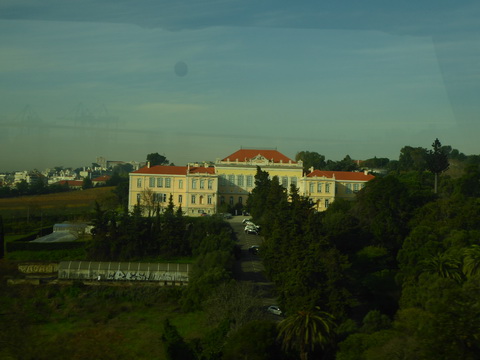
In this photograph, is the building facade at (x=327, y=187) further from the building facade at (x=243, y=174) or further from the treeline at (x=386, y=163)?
the treeline at (x=386, y=163)

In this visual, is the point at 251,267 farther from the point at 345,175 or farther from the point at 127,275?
the point at 345,175

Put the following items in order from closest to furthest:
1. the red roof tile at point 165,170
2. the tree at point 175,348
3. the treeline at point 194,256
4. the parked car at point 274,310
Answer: the tree at point 175,348 → the treeline at point 194,256 → the parked car at point 274,310 → the red roof tile at point 165,170

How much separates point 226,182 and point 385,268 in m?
22.8

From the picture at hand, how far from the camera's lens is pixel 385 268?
25.8 metres

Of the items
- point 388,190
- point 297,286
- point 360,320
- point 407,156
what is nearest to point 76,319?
point 297,286

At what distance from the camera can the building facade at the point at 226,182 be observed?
44.7 m

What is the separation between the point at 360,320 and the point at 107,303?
9.85 metres

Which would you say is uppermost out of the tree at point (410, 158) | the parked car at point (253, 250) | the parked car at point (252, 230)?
the tree at point (410, 158)

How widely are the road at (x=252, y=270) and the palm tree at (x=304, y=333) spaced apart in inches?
214

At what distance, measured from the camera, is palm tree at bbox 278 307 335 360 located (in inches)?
579

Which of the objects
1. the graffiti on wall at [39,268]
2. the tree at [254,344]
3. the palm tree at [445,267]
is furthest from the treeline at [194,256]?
the palm tree at [445,267]

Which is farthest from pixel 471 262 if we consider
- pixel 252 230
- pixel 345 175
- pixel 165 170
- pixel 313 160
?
pixel 313 160

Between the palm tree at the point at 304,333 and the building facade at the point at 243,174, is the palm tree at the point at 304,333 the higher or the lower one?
the lower one

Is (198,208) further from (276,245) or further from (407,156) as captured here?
(407,156)
